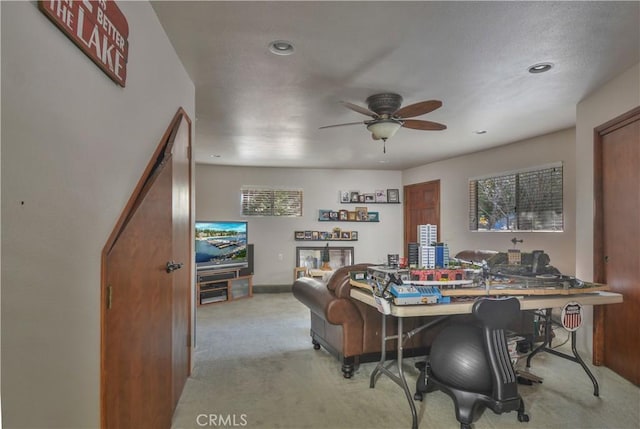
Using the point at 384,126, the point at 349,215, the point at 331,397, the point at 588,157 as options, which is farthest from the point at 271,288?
the point at 588,157

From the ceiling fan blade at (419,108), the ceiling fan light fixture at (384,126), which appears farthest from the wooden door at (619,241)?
the ceiling fan light fixture at (384,126)

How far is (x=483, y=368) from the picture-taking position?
236cm

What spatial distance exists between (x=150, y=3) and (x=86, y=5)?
0.79 metres

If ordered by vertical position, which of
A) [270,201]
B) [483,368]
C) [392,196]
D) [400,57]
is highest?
[400,57]

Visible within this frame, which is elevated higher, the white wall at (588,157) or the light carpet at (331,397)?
the white wall at (588,157)

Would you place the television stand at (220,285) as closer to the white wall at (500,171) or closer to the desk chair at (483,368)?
the white wall at (500,171)

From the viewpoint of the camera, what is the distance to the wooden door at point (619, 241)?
2.89 m

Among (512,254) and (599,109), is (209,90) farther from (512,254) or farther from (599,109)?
(599,109)

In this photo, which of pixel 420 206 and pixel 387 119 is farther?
pixel 420 206

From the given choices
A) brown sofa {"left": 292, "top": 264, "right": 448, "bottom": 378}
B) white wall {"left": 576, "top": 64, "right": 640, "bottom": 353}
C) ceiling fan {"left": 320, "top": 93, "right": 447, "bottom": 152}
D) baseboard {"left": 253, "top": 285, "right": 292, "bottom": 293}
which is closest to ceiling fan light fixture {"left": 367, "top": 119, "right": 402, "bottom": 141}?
ceiling fan {"left": 320, "top": 93, "right": 447, "bottom": 152}

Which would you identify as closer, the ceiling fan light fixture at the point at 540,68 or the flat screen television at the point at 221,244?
the ceiling fan light fixture at the point at 540,68

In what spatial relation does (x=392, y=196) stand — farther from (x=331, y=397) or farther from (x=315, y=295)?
(x=331, y=397)

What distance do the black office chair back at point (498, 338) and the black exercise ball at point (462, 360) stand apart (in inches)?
2.5

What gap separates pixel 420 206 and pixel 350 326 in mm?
4756
